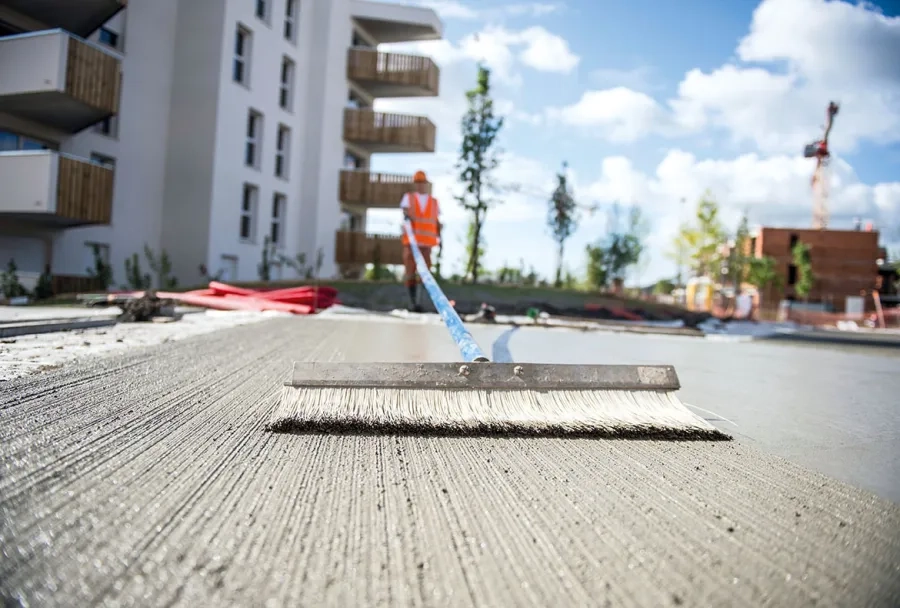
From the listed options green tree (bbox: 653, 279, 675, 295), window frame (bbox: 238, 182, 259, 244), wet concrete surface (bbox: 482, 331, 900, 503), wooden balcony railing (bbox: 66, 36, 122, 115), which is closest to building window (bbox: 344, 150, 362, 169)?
window frame (bbox: 238, 182, 259, 244)

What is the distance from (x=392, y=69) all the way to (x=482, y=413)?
872 inches

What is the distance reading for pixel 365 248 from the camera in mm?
21141

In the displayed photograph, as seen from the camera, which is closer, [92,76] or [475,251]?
[92,76]

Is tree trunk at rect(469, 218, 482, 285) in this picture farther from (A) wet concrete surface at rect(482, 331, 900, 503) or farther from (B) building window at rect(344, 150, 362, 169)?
(A) wet concrete surface at rect(482, 331, 900, 503)

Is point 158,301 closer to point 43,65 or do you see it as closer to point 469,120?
point 43,65

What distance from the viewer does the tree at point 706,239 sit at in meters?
43.8

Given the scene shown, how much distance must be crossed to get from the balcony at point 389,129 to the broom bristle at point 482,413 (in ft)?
67.0

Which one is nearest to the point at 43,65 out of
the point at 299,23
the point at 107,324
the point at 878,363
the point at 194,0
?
the point at 194,0

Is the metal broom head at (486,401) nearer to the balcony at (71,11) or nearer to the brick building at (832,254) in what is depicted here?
the balcony at (71,11)

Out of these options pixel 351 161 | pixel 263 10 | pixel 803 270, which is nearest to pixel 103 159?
pixel 263 10

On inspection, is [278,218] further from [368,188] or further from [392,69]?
[392,69]

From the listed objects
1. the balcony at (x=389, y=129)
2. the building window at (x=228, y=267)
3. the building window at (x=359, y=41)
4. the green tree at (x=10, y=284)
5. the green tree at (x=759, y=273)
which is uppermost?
the building window at (x=359, y=41)

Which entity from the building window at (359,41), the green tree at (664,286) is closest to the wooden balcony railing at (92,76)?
the building window at (359,41)

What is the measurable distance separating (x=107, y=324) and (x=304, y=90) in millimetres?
16794
